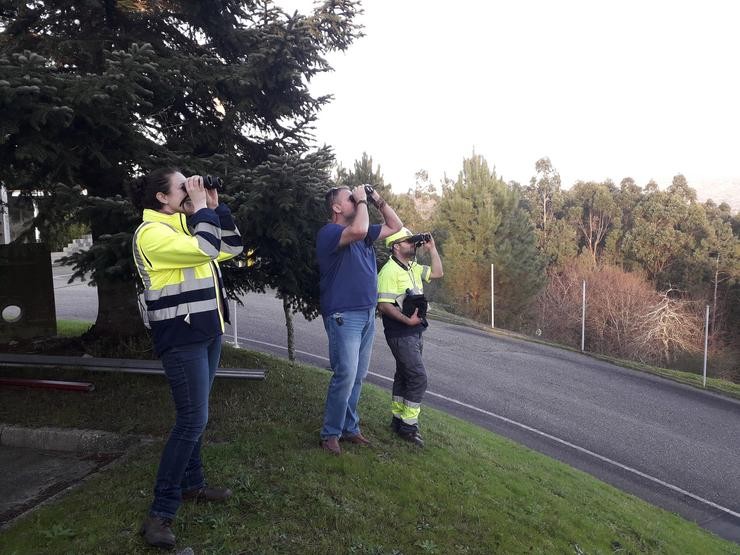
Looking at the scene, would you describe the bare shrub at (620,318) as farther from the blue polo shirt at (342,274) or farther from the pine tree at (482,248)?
the blue polo shirt at (342,274)

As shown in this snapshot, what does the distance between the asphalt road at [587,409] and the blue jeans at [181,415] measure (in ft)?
20.6

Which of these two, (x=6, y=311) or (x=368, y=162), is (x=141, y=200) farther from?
(x=368, y=162)

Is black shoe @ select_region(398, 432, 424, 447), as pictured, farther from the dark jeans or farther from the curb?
the curb

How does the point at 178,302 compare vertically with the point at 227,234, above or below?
below

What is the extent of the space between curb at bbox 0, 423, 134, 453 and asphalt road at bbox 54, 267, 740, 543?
6.03 metres

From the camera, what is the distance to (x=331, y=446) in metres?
4.23

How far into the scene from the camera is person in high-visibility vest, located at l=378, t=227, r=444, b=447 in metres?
4.89

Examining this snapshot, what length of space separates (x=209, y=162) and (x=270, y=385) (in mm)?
2208

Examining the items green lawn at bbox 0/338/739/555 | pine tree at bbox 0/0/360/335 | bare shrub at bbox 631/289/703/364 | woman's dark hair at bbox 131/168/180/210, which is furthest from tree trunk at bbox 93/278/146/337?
bare shrub at bbox 631/289/703/364

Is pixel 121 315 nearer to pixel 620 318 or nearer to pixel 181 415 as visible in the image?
pixel 181 415

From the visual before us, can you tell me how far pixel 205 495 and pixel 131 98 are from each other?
2.97 meters

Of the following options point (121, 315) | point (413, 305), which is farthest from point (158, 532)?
point (121, 315)

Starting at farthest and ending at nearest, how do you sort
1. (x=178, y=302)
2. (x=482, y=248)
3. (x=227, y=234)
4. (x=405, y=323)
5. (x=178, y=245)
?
(x=482, y=248)
(x=405, y=323)
(x=227, y=234)
(x=178, y=302)
(x=178, y=245)

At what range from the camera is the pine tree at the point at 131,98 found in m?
4.45
